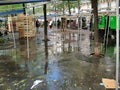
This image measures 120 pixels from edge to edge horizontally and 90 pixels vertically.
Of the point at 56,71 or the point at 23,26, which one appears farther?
the point at 23,26

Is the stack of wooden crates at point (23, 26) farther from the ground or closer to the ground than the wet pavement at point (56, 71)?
farther from the ground

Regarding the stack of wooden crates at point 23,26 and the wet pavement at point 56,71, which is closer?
the wet pavement at point 56,71

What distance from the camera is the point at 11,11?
22969mm

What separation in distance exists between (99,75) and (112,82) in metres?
1.80

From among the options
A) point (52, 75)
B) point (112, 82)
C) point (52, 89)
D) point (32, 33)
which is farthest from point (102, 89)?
point (32, 33)

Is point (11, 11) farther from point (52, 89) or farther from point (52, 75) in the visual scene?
point (52, 89)

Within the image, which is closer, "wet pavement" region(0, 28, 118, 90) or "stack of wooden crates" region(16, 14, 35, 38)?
"wet pavement" region(0, 28, 118, 90)

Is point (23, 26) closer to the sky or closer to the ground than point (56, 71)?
closer to the sky

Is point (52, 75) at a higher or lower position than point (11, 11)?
lower

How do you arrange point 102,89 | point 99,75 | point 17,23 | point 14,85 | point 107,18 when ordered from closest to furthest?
point 102,89 → point 14,85 → point 99,75 → point 107,18 → point 17,23

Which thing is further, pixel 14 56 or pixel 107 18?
pixel 107 18

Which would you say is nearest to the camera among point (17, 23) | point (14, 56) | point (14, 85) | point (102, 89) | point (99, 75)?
point (102, 89)

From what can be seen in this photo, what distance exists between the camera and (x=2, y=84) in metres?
9.77

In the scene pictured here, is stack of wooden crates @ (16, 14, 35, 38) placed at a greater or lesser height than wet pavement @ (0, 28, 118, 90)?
greater
